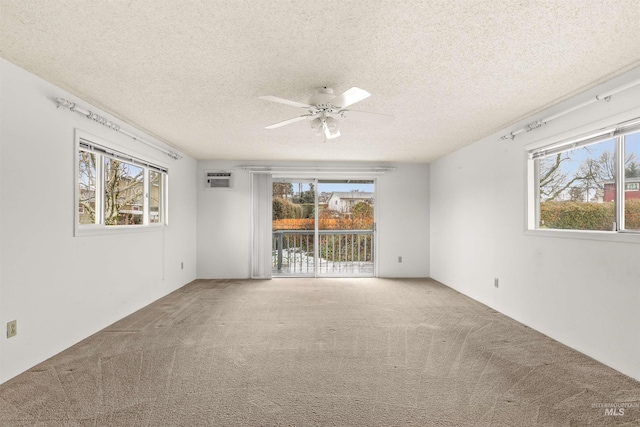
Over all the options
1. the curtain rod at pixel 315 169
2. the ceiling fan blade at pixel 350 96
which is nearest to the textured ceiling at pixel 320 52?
the ceiling fan blade at pixel 350 96

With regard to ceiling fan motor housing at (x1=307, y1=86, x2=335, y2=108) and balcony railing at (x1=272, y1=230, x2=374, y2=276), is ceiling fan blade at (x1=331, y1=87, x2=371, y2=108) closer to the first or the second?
ceiling fan motor housing at (x1=307, y1=86, x2=335, y2=108)

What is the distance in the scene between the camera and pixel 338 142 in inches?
171

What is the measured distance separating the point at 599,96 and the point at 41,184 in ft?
14.0

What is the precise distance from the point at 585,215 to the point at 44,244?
14.6ft

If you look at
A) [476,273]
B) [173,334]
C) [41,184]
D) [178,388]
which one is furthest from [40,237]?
[476,273]

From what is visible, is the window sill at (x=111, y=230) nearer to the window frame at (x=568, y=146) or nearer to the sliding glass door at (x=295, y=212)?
the sliding glass door at (x=295, y=212)

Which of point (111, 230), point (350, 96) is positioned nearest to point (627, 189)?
point (350, 96)

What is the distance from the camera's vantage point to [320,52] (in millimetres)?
2010

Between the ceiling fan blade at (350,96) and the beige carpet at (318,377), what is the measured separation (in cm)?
192

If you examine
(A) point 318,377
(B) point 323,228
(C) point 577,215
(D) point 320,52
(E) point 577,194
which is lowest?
(A) point 318,377

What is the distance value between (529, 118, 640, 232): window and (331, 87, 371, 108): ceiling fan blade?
196 centimetres

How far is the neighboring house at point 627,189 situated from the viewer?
92.2 inches

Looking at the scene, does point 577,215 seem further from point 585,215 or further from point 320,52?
point 320,52

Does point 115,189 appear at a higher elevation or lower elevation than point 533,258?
higher
